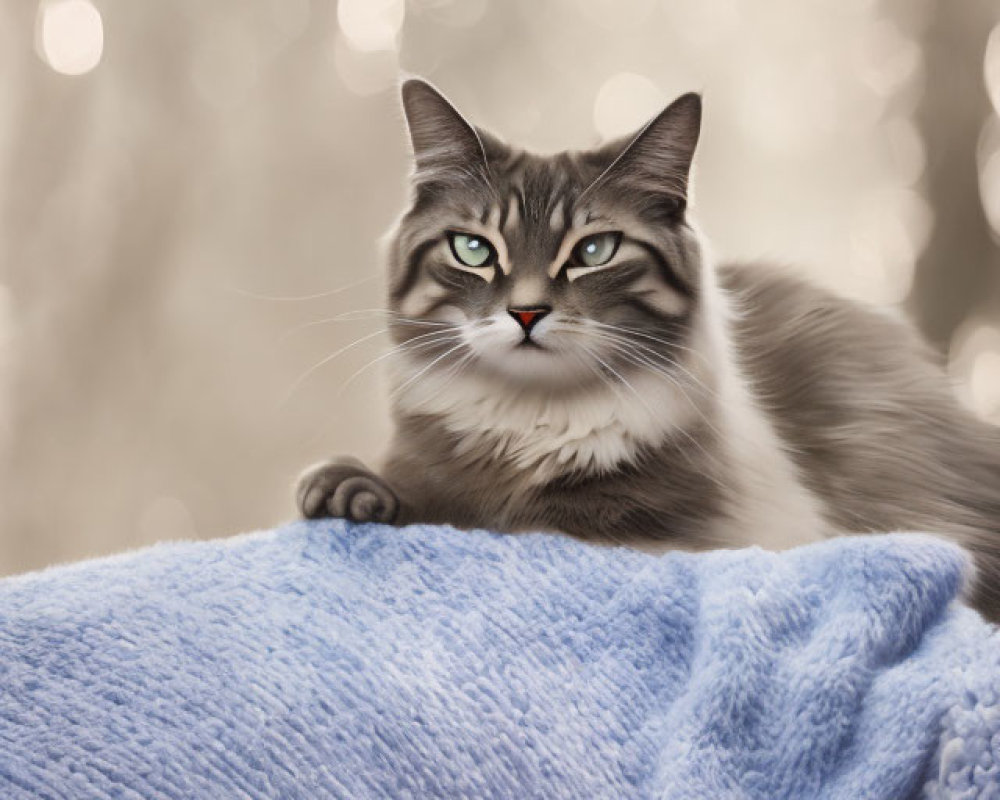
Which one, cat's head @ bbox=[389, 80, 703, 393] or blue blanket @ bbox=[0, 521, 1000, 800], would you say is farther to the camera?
cat's head @ bbox=[389, 80, 703, 393]

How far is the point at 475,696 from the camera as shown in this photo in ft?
2.25

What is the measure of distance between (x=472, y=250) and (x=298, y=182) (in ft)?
2.95

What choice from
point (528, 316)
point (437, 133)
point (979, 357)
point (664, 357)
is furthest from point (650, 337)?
point (979, 357)

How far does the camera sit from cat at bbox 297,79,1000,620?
0.93m

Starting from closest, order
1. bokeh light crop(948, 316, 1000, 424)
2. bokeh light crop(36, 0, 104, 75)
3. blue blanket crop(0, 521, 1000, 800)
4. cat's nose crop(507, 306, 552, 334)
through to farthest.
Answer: blue blanket crop(0, 521, 1000, 800) → cat's nose crop(507, 306, 552, 334) → bokeh light crop(36, 0, 104, 75) → bokeh light crop(948, 316, 1000, 424)

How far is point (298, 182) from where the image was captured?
5.85ft

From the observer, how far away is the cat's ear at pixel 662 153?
96 cm

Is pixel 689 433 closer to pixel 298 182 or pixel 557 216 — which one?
pixel 557 216

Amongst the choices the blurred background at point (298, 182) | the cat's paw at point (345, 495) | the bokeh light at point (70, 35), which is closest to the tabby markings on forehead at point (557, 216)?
the cat's paw at point (345, 495)

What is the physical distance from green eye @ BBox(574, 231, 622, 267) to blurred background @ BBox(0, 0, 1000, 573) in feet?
2.51

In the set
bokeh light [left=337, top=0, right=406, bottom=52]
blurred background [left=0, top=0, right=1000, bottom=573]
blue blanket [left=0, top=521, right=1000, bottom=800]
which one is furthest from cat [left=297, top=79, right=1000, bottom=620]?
bokeh light [left=337, top=0, right=406, bottom=52]

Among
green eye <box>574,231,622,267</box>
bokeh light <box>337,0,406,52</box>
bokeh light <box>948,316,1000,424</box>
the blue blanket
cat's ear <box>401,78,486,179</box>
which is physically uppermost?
bokeh light <box>337,0,406,52</box>

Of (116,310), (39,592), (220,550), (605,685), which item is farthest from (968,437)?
(116,310)

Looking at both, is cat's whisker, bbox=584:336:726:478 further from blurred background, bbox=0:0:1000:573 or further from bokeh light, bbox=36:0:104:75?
bokeh light, bbox=36:0:104:75
